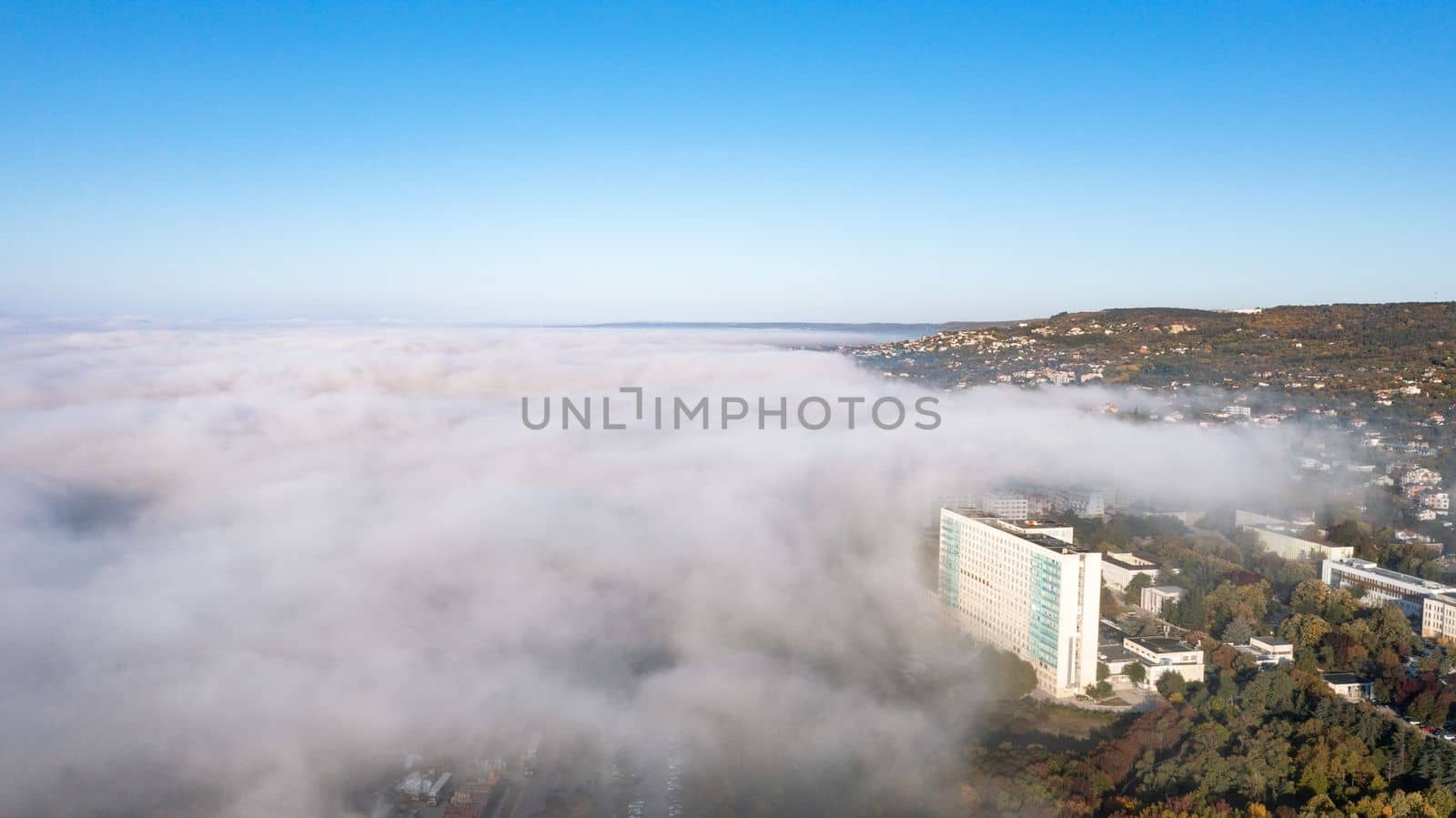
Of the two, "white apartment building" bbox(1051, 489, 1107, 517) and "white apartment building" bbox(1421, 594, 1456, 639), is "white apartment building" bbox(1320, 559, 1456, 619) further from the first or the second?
"white apartment building" bbox(1051, 489, 1107, 517)

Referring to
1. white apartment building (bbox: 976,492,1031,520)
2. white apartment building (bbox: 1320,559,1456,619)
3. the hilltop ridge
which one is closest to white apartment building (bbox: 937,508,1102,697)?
white apartment building (bbox: 976,492,1031,520)

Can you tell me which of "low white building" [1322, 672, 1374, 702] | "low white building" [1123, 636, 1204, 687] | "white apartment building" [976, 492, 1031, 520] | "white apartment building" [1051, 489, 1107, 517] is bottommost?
"low white building" [1322, 672, 1374, 702]

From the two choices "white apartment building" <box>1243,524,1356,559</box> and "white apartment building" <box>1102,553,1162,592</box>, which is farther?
"white apartment building" <box>1243,524,1356,559</box>

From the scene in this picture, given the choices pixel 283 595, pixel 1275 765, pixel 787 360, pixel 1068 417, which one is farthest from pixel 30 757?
pixel 1068 417

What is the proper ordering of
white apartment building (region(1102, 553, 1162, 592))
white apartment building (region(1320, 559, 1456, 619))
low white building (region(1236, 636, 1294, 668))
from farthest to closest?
white apartment building (region(1102, 553, 1162, 592)) < white apartment building (region(1320, 559, 1456, 619)) < low white building (region(1236, 636, 1294, 668))

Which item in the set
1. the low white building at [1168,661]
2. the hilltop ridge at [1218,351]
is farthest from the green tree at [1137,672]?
the hilltop ridge at [1218,351]

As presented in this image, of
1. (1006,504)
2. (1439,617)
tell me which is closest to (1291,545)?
(1439,617)

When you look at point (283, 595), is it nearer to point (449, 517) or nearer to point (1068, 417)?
point (449, 517)
